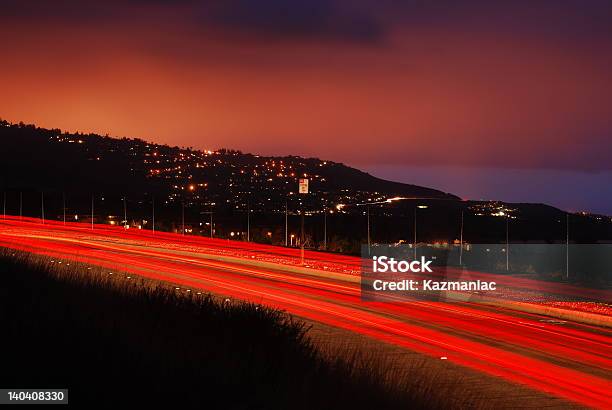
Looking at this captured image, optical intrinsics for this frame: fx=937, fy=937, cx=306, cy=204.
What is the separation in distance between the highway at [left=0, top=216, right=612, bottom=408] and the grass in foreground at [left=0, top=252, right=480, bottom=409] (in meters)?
2.95

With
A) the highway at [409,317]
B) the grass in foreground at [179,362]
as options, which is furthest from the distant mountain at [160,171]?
the grass in foreground at [179,362]

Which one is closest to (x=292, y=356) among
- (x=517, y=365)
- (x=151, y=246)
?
(x=517, y=365)

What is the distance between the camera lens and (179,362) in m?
11.1

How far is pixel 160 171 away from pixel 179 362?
499 feet

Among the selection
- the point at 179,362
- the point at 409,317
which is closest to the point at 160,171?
the point at 409,317

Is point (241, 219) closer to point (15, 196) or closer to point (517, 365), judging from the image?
point (15, 196)

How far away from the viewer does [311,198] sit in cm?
11544

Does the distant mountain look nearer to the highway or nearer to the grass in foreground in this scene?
the highway

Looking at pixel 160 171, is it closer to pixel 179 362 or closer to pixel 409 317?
pixel 409 317

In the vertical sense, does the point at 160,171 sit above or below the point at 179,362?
above

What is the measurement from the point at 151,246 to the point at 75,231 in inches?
581

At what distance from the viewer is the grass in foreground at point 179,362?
380 inches

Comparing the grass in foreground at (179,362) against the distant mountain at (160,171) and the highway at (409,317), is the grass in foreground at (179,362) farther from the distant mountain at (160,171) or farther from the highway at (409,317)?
the distant mountain at (160,171)

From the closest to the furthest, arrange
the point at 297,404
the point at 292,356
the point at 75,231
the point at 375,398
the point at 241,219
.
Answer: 1. the point at 297,404
2. the point at 375,398
3. the point at 292,356
4. the point at 75,231
5. the point at 241,219
